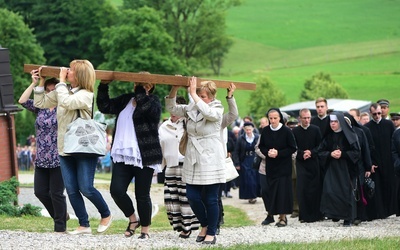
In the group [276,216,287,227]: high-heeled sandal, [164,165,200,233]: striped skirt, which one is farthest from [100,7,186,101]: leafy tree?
[164,165,200,233]: striped skirt

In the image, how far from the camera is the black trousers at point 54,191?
13977 mm

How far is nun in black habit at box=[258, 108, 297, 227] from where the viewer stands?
17188 millimetres

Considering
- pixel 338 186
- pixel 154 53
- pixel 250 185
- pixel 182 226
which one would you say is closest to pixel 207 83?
pixel 182 226

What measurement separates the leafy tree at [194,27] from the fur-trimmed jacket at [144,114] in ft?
257

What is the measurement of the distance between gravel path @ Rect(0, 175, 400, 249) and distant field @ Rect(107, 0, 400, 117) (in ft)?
181

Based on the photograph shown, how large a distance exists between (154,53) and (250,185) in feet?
183

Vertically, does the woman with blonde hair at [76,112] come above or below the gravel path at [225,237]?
above

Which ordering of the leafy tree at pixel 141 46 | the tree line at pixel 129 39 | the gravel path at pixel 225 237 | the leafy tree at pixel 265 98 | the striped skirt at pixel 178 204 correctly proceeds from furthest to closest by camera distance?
the leafy tree at pixel 141 46, the tree line at pixel 129 39, the leafy tree at pixel 265 98, the striped skirt at pixel 178 204, the gravel path at pixel 225 237

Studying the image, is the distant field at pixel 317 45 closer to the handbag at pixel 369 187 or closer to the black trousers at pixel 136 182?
the handbag at pixel 369 187

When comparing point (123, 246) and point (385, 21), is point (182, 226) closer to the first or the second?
point (123, 246)

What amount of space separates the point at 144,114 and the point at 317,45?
9282 cm

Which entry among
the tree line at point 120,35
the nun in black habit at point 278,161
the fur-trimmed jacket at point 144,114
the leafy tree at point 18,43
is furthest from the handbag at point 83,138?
the leafy tree at point 18,43

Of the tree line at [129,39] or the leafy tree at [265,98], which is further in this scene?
the tree line at [129,39]

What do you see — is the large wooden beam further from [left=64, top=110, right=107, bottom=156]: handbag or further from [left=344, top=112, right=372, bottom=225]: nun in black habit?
[left=344, top=112, right=372, bottom=225]: nun in black habit
